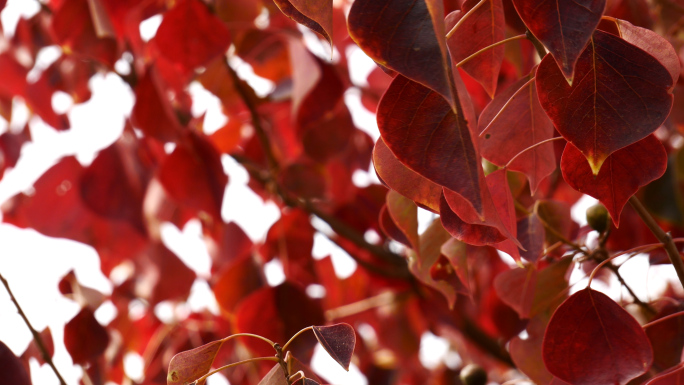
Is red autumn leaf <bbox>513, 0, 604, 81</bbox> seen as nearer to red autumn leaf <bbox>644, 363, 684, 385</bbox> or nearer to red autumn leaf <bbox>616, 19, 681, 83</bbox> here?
red autumn leaf <bbox>616, 19, 681, 83</bbox>

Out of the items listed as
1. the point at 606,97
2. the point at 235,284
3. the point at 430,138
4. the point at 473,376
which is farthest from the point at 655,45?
the point at 235,284

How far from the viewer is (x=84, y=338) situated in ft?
2.53

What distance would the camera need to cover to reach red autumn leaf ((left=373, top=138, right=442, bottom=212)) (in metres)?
0.40

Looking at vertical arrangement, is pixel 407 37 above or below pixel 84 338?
above

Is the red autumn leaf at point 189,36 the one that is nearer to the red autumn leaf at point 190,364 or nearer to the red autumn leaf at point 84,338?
the red autumn leaf at point 84,338

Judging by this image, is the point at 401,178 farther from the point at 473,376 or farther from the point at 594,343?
the point at 473,376

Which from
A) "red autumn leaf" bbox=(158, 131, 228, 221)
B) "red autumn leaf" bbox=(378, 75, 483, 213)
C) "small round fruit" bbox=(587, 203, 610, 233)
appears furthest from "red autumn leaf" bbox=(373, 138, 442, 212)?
"red autumn leaf" bbox=(158, 131, 228, 221)

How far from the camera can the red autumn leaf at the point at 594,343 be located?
1.39 ft

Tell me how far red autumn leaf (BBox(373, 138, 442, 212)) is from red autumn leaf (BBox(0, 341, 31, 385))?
38 centimetres

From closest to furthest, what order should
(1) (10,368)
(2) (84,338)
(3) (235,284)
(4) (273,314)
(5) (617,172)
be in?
(5) (617,172)
(1) (10,368)
(2) (84,338)
(4) (273,314)
(3) (235,284)

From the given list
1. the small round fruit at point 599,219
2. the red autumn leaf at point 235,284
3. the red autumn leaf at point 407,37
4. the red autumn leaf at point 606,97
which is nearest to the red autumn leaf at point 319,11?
the red autumn leaf at point 407,37

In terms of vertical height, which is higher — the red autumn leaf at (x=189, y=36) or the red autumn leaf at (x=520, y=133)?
the red autumn leaf at (x=520, y=133)

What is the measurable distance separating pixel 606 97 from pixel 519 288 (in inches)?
9.8

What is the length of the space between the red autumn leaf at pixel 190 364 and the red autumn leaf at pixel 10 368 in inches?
7.8
